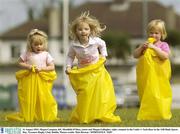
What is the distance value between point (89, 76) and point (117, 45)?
76444mm

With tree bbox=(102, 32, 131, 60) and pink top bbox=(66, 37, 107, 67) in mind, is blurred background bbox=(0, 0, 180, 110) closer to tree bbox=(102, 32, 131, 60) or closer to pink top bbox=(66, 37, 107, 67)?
tree bbox=(102, 32, 131, 60)

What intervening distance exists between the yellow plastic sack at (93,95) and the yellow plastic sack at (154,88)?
2.67ft

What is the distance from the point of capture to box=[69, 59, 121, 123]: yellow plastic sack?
12.4m

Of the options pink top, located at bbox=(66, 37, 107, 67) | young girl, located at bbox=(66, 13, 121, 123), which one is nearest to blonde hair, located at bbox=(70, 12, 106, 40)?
young girl, located at bbox=(66, 13, 121, 123)

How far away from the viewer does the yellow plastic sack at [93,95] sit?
1238 cm

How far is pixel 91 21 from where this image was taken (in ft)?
41.8

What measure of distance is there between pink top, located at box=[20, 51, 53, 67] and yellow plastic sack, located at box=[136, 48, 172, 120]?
158cm

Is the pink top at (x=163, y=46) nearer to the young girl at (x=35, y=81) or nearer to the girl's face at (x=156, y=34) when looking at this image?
the girl's face at (x=156, y=34)

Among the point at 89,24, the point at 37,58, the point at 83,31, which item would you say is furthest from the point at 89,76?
the point at 37,58

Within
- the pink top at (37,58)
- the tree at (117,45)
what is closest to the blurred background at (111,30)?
the tree at (117,45)

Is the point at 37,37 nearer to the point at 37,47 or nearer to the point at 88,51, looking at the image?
the point at 37,47

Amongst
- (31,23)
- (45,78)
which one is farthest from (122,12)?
(45,78)

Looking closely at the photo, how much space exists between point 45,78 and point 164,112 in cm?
205

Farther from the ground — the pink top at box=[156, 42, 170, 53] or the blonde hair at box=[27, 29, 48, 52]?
the blonde hair at box=[27, 29, 48, 52]
